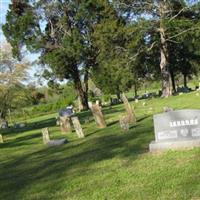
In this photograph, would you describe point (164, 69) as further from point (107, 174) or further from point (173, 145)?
point (107, 174)

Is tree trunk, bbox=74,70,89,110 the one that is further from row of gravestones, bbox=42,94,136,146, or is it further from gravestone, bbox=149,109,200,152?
gravestone, bbox=149,109,200,152

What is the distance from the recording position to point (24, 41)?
187 ft

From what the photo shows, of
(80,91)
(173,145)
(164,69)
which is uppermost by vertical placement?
(164,69)

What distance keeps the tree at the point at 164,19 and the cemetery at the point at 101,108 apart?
0.36 feet

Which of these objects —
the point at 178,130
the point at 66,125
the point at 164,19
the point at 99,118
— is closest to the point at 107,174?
the point at 178,130

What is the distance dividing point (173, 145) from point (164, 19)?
1425 inches

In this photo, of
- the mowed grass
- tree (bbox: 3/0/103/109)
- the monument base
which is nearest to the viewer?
the mowed grass

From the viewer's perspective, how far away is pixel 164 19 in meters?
46.6

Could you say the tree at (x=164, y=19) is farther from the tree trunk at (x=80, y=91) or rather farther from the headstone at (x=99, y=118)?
the headstone at (x=99, y=118)

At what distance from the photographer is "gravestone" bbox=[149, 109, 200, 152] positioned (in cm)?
1159

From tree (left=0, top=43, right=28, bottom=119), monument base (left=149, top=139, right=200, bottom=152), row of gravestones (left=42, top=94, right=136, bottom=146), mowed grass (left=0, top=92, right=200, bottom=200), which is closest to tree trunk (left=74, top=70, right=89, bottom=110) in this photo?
tree (left=0, top=43, right=28, bottom=119)

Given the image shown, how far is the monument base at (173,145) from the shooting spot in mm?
11531

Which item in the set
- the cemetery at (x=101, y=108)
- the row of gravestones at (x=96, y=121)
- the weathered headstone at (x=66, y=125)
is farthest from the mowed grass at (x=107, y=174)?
the weathered headstone at (x=66, y=125)

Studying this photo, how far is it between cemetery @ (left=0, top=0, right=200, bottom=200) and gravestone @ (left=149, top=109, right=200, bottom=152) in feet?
0.08
